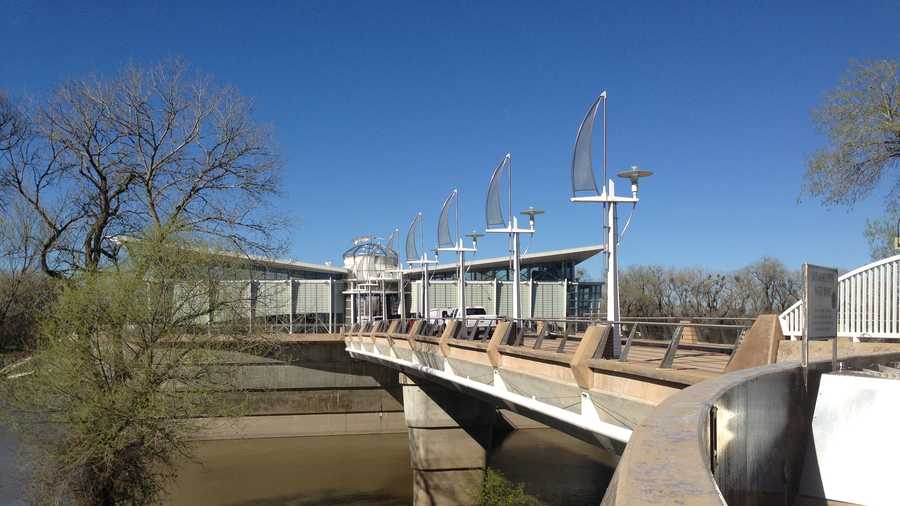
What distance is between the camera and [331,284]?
61.2m

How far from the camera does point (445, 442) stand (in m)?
28.7

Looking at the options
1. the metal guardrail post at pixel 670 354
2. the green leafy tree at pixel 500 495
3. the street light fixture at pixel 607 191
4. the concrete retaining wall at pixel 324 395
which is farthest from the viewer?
the concrete retaining wall at pixel 324 395

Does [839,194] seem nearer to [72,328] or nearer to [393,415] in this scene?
[72,328]

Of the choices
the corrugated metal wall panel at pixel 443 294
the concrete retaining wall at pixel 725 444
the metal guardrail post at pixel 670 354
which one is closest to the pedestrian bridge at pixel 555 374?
the metal guardrail post at pixel 670 354

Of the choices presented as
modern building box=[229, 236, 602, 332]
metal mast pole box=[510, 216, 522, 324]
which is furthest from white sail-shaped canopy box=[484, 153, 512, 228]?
modern building box=[229, 236, 602, 332]

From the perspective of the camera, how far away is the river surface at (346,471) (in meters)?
30.9

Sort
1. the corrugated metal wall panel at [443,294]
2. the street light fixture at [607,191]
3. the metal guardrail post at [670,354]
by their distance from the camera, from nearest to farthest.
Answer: the metal guardrail post at [670,354], the street light fixture at [607,191], the corrugated metal wall panel at [443,294]

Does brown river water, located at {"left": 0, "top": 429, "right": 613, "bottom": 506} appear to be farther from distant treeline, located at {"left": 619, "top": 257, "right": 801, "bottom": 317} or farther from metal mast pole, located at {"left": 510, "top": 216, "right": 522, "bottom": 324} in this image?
distant treeline, located at {"left": 619, "top": 257, "right": 801, "bottom": 317}

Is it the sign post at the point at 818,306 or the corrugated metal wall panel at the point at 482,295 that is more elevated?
the sign post at the point at 818,306

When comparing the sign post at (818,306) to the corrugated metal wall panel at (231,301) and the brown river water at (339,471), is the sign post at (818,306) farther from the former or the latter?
the brown river water at (339,471)

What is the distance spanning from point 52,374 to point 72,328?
106cm

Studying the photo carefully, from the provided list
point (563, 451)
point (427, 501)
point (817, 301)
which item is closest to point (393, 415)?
point (563, 451)

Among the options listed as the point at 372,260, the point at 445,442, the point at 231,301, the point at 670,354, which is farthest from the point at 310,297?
the point at 670,354

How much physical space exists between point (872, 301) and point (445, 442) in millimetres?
17447
